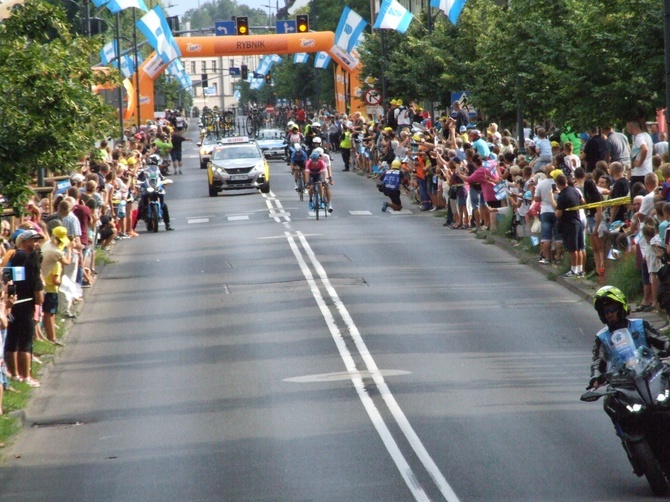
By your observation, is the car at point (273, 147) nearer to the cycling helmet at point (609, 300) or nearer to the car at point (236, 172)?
the car at point (236, 172)

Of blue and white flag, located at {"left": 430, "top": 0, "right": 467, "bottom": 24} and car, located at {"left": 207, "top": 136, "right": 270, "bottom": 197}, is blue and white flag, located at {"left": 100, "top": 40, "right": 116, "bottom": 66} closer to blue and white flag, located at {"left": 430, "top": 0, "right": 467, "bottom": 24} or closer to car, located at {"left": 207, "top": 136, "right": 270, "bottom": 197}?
car, located at {"left": 207, "top": 136, "right": 270, "bottom": 197}

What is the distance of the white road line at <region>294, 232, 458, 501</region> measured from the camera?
38.9 feet

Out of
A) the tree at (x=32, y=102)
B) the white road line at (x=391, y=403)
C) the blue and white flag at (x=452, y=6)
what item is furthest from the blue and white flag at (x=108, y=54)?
the tree at (x=32, y=102)

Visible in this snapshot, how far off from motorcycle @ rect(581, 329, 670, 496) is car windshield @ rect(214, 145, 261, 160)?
3616 centimetres

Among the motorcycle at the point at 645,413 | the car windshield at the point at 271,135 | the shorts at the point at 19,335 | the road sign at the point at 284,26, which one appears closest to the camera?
the motorcycle at the point at 645,413

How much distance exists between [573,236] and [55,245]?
26.7 feet

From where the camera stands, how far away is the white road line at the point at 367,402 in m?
11.9

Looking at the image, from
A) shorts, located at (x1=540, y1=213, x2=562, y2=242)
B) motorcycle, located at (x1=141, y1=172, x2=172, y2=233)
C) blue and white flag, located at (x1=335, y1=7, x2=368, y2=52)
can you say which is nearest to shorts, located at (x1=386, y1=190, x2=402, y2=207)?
motorcycle, located at (x1=141, y1=172, x2=172, y2=233)

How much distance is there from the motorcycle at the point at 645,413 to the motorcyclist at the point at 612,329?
0.20 m

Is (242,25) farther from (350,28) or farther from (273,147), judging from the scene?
(273,147)

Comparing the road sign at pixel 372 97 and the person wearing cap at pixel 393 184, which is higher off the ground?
the road sign at pixel 372 97

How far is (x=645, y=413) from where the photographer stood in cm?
1090

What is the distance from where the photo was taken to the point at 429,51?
4675 cm

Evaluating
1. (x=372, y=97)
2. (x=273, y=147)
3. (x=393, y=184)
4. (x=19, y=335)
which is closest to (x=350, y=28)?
(x=372, y=97)
